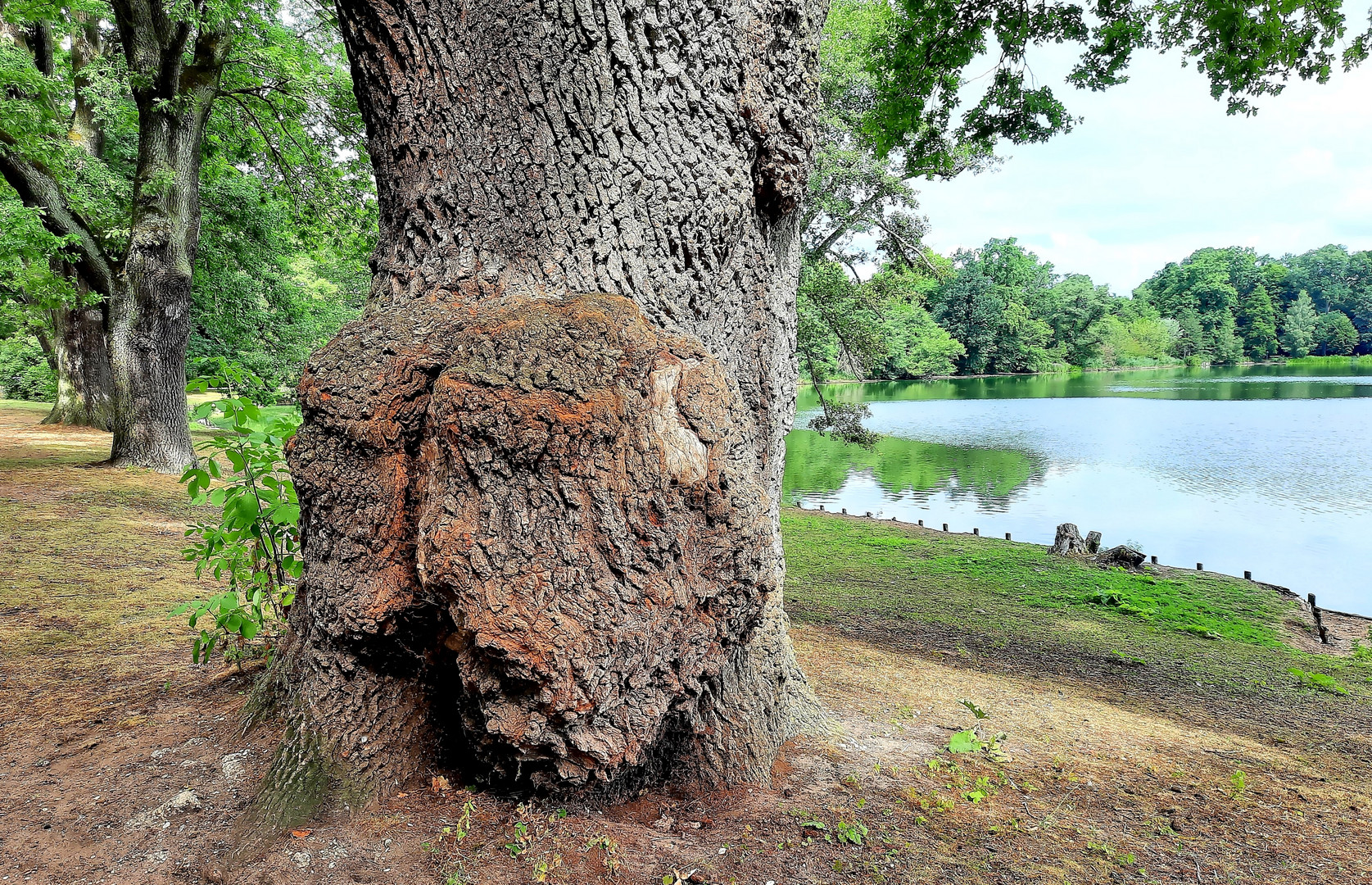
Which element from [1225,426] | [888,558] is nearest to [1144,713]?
[888,558]

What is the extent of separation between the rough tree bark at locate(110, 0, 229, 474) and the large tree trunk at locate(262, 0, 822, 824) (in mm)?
8341

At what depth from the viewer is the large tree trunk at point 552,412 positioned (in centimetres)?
177

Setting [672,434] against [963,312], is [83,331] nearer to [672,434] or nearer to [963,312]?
[672,434]

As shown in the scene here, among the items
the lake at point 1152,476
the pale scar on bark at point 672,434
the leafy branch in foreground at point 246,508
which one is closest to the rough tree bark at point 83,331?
the leafy branch in foreground at point 246,508

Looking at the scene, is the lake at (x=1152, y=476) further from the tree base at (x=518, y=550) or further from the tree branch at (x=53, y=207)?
the tree branch at (x=53, y=207)

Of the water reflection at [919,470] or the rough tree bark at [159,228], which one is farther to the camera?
the water reflection at [919,470]

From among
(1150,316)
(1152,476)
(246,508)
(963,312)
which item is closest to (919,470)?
(1152,476)

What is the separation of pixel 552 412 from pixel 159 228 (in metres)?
9.45

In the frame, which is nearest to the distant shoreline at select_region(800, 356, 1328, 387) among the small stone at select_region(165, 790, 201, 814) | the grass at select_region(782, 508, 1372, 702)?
the grass at select_region(782, 508, 1372, 702)

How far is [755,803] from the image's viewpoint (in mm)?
2211

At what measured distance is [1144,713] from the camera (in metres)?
4.07

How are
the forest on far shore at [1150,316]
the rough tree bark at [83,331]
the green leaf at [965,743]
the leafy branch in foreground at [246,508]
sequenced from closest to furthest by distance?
the leafy branch in foreground at [246,508] < the green leaf at [965,743] < the rough tree bark at [83,331] < the forest on far shore at [1150,316]

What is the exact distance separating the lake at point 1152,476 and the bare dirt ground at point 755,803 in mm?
9832

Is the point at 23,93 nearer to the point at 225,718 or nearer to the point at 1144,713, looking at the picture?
the point at 225,718
